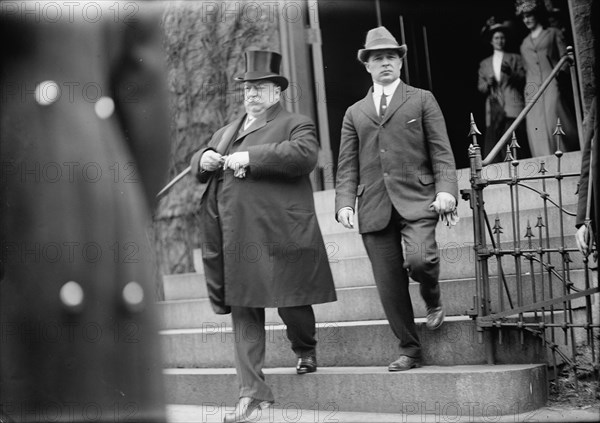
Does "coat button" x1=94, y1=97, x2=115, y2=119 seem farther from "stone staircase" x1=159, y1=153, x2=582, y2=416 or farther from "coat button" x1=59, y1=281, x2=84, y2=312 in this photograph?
"stone staircase" x1=159, y1=153, x2=582, y2=416

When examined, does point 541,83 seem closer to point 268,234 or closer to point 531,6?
point 531,6

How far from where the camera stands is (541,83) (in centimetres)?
879

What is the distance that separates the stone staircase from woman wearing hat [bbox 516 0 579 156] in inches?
59.6

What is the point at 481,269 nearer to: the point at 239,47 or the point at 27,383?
the point at 27,383

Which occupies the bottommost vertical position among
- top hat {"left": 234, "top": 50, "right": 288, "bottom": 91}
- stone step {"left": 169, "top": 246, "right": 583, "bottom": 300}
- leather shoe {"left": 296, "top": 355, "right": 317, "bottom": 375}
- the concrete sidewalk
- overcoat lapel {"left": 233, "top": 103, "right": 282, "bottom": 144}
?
the concrete sidewalk

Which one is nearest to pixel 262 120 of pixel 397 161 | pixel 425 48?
pixel 397 161

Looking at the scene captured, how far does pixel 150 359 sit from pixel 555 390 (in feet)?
10.5

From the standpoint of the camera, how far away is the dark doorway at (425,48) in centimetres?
1058

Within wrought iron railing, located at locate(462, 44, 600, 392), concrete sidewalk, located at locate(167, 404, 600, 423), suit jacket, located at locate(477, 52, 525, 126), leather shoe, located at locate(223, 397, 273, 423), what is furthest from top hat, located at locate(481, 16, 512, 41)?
leather shoe, located at locate(223, 397, 273, 423)

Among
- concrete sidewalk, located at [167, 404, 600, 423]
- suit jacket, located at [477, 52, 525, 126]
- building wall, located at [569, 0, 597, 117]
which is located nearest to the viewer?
concrete sidewalk, located at [167, 404, 600, 423]

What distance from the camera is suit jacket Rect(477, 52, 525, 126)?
30.2 ft

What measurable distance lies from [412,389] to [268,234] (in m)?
1.21

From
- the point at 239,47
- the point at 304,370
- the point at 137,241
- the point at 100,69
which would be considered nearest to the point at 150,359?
the point at 137,241

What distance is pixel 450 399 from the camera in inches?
183
